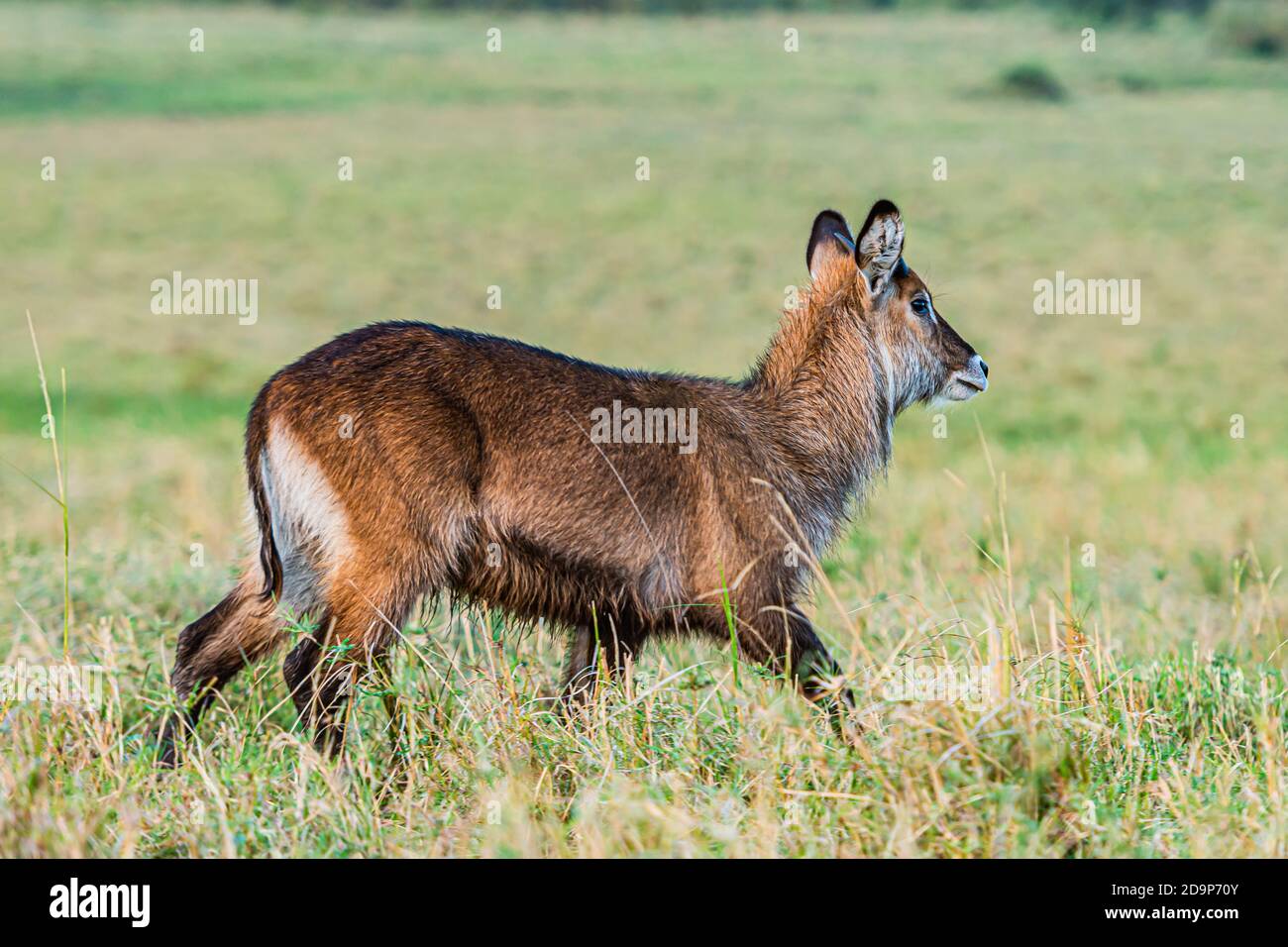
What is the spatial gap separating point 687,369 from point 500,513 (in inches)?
513

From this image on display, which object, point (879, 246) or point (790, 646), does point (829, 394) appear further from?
point (790, 646)

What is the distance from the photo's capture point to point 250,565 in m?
5.04

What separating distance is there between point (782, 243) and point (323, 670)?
22.7m

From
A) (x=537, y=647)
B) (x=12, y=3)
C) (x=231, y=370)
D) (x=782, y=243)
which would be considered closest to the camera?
(x=537, y=647)

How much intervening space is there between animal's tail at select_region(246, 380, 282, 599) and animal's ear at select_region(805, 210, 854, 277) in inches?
80.2

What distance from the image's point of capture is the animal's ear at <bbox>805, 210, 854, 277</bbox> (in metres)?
5.65

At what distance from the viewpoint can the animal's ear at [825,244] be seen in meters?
5.65

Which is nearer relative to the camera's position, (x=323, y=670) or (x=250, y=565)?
(x=323, y=670)

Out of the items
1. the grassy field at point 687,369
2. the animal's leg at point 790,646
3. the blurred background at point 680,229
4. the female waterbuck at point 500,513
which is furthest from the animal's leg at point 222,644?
the animal's leg at point 790,646

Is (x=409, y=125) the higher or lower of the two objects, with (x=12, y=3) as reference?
lower

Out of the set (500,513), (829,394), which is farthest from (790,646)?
(829,394)

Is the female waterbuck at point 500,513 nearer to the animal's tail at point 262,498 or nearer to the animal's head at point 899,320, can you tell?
the animal's tail at point 262,498

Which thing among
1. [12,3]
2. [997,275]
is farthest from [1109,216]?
[12,3]
